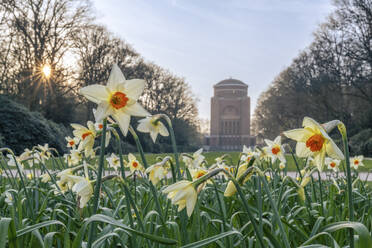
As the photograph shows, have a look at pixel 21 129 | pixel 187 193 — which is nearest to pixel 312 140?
pixel 187 193

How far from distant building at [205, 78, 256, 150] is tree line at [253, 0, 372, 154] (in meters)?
23.5

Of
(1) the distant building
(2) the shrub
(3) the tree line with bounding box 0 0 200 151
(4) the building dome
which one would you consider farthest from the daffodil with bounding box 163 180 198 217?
(4) the building dome

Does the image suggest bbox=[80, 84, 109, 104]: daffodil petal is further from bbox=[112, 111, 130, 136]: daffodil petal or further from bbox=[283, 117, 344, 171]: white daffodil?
bbox=[283, 117, 344, 171]: white daffodil

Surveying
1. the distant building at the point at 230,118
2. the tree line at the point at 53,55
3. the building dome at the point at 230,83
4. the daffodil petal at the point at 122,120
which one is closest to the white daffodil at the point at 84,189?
the daffodil petal at the point at 122,120

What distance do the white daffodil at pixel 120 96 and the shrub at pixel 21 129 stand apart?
37.1 ft

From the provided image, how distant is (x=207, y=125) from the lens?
2130 inches

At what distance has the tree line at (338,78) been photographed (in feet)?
59.3

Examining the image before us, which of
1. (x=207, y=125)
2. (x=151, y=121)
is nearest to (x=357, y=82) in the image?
(x=151, y=121)

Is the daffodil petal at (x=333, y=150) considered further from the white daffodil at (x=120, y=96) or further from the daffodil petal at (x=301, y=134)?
the white daffodil at (x=120, y=96)

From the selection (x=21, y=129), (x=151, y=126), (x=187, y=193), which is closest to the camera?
(x=187, y=193)

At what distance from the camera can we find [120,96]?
942mm

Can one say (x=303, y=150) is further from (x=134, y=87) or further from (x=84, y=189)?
(x=84, y=189)

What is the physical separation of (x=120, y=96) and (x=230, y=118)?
168 feet

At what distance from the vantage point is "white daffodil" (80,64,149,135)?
0.92m
